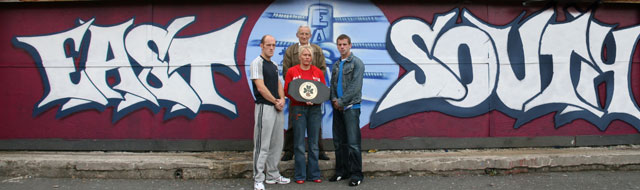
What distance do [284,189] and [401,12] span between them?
2.92 metres

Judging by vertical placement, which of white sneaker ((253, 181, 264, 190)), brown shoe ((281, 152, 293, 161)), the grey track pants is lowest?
white sneaker ((253, 181, 264, 190))

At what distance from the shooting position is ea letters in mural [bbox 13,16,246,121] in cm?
578

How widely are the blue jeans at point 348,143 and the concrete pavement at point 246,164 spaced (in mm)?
262

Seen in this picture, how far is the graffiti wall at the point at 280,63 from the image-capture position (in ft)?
19.0

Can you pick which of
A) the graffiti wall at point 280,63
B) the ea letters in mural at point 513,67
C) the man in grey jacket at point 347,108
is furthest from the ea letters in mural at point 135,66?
the ea letters in mural at point 513,67

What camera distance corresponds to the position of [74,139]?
5.89m

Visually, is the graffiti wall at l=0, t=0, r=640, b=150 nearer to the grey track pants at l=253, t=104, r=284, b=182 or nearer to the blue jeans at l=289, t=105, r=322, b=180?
the blue jeans at l=289, t=105, r=322, b=180

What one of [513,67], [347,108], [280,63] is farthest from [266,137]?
[513,67]

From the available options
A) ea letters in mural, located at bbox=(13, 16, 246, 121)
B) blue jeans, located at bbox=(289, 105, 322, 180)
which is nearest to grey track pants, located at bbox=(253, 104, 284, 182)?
blue jeans, located at bbox=(289, 105, 322, 180)

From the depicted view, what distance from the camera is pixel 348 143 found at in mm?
4637

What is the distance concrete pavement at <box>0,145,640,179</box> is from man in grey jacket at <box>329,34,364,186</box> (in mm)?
348

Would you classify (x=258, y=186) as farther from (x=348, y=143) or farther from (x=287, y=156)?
(x=348, y=143)

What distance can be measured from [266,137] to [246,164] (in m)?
0.75

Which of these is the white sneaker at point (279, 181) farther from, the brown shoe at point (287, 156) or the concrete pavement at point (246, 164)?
the brown shoe at point (287, 156)
